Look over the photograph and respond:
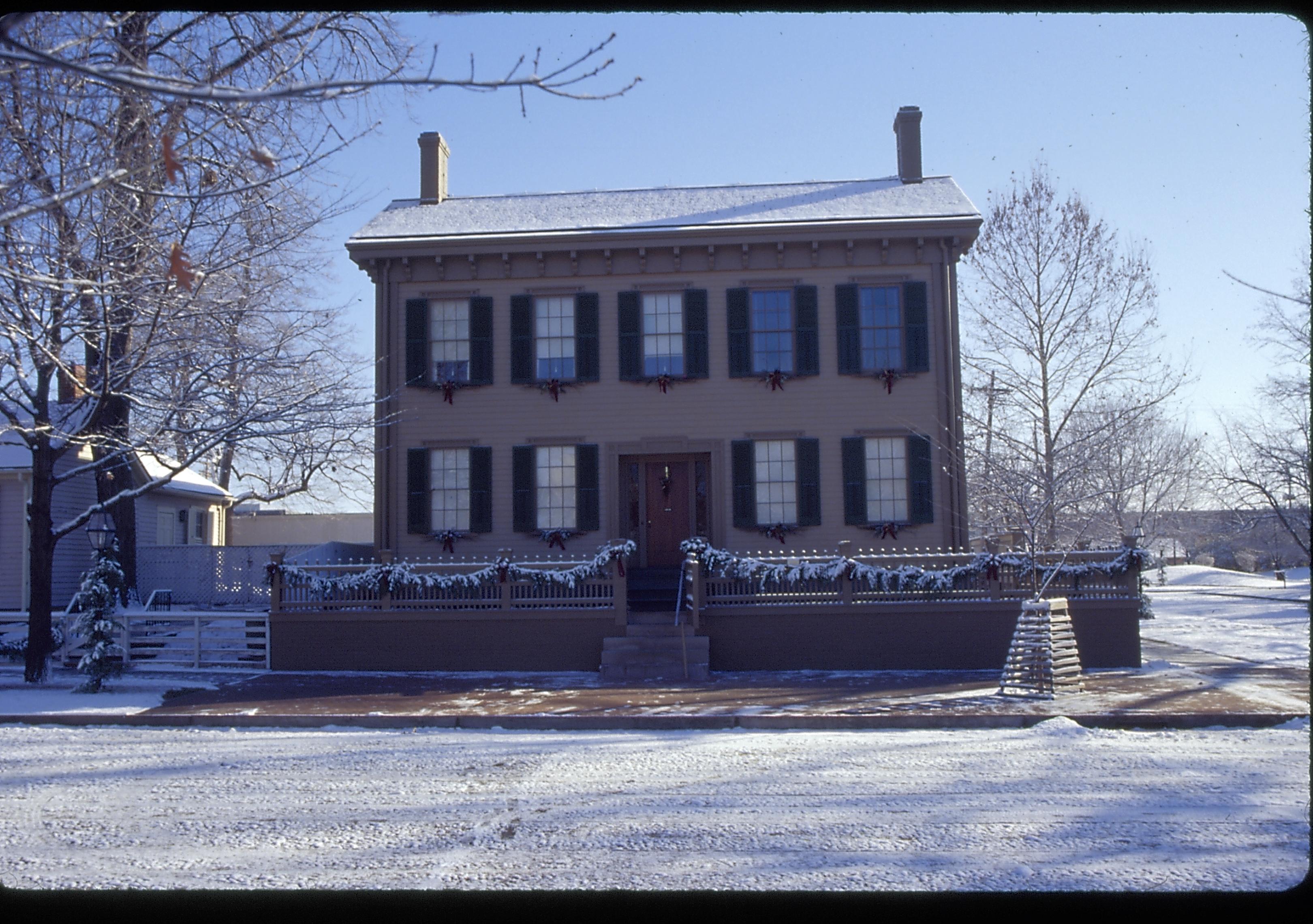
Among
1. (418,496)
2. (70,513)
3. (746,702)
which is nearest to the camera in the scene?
(746,702)

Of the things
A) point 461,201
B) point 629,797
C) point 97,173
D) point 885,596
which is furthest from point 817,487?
point 97,173

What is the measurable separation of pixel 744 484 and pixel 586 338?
367 cm

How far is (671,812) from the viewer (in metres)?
6.41

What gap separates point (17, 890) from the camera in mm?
4910

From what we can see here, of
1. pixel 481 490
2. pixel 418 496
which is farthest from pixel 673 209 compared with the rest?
pixel 418 496

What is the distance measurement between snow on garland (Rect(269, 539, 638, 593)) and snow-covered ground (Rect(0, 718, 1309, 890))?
16.9 ft

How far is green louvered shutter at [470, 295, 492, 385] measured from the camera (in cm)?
1772

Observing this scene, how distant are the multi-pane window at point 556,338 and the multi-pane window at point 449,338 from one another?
1227mm

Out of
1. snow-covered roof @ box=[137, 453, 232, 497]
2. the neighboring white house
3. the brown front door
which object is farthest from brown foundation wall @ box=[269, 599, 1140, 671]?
snow-covered roof @ box=[137, 453, 232, 497]

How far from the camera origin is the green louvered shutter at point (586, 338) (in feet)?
57.6

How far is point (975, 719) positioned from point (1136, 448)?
3059 cm

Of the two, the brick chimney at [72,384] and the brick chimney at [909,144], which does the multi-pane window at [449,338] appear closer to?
the brick chimney at [72,384]

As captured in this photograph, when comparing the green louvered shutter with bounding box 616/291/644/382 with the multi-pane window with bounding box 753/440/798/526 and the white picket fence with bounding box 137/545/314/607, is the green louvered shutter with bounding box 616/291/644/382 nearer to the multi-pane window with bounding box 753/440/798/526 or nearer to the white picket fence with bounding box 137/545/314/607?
the multi-pane window with bounding box 753/440/798/526

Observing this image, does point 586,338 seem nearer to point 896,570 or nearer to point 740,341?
point 740,341
